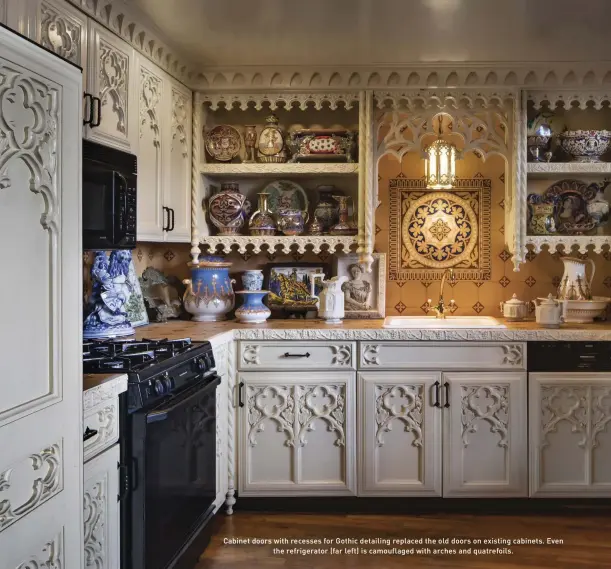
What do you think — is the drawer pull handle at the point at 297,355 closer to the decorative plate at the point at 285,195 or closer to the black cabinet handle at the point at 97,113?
the decorative plate at the point at 285,195

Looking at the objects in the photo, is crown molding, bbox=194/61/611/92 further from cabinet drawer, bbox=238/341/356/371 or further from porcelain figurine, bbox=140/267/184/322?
cabinet drawer, bbox=238/341/356/371

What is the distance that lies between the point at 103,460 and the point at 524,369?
2.03 metres

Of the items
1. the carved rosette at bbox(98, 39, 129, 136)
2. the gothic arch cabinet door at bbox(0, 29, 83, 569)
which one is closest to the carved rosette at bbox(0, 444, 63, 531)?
the gothic arch cabinet door at bbox(0, 29, 83, 569)

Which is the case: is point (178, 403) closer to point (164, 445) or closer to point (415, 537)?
point (164, 445)

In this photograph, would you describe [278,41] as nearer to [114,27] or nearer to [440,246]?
[114,27]

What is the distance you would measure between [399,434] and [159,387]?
1.45 metres

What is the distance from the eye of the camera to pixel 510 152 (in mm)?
3477

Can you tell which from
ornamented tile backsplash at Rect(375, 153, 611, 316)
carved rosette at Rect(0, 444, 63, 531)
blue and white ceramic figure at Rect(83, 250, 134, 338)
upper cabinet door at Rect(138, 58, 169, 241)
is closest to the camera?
carved rosette at Rect(0, 444, 63, 531)

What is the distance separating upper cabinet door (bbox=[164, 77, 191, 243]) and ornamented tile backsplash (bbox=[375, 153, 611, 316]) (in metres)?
1.04

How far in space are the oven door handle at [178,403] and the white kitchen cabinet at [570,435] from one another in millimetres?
1494

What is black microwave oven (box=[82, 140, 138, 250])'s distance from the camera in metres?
2.30

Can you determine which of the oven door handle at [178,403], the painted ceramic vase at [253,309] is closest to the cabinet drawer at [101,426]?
the oven door handle at [178,403]

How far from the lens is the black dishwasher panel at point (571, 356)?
3.13m

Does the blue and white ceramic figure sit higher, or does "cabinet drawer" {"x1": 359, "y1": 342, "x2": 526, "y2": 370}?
the blue and white ceramic figure
